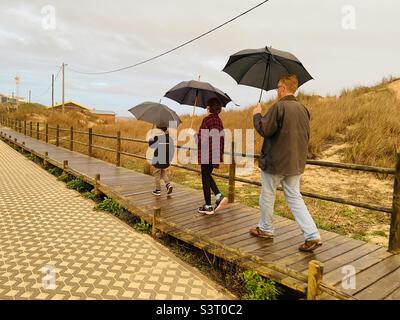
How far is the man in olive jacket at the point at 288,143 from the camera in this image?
3252 millimetres

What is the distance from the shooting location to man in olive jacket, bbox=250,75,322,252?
10.7 ft

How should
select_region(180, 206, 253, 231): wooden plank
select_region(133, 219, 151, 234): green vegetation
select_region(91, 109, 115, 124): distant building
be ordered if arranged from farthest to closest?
select_region(91, 109, 115, 124): distant building → select_region(133, 219, 151, 234): green vegetation → select_region(180, 206, 253, 231): wooden plank

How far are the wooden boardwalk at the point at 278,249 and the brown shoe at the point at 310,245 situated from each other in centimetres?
8

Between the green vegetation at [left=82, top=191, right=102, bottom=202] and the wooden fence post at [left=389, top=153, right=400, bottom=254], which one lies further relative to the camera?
the green vegetation at [left=82, top=191, right=102, bottom=202]

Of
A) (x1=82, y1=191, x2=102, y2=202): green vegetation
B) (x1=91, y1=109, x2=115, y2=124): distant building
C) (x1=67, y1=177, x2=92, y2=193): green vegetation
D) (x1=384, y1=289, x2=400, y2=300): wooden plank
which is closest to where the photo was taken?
(x1=384, y1=289, x2=400, y2=300): wooden plank

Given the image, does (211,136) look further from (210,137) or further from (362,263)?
(362,263)

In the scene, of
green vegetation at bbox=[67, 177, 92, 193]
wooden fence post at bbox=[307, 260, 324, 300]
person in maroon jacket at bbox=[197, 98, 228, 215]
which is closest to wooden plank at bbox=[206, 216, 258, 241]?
person in maroon jacket at bbox=[197, 98, 228, 215]

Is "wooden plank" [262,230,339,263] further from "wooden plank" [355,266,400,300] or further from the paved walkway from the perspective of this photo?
"wooden plank" [355,266,400,300]

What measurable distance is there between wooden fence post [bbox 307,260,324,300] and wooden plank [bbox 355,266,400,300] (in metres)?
0.33

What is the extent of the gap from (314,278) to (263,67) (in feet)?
7.88

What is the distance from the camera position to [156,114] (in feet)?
18.9

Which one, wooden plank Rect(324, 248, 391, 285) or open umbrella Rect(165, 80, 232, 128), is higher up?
open umbrella Rect(165, 80, 232, 128)

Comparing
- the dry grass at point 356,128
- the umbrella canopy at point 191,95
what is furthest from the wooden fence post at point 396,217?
the dry grass at point 356,128
